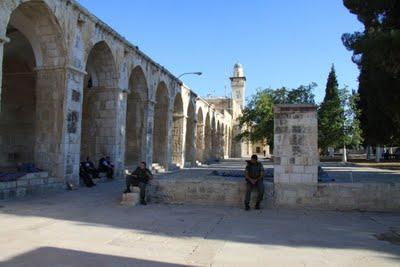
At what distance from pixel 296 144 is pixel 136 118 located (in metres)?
12.1

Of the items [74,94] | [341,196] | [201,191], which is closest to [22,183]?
[74,94]

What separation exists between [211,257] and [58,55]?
9176mm

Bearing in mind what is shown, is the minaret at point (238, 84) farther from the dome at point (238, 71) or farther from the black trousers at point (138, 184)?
the black trousers at point (138, 184)

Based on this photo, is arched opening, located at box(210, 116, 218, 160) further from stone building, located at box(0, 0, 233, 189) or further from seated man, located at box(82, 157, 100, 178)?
seated man, located at box(82, 157, 100, 178)

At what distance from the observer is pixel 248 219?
7719 millimetres

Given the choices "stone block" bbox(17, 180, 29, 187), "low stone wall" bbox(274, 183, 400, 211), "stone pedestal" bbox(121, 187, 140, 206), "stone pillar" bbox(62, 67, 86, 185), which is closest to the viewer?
"low stone wall" bbox(274, 183, 400, 211)

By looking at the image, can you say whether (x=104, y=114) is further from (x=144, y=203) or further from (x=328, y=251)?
(x=328, y=251)

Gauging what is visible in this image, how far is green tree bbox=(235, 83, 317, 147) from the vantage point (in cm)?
3372

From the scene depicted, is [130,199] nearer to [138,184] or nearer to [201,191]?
[138,184]

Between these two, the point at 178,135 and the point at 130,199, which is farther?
the point at 178,135

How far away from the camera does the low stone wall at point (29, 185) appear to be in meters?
9.67

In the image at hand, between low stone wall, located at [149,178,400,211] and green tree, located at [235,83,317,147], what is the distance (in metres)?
24.3

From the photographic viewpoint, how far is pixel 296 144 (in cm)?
899

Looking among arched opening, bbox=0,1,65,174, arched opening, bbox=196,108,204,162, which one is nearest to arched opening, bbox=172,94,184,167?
arched opening, bbox=196,108,204,162
